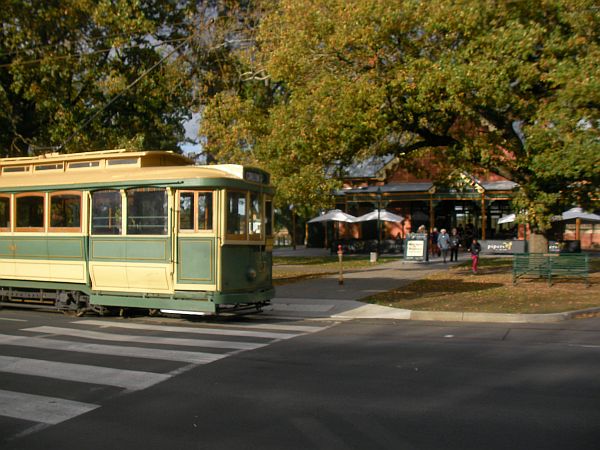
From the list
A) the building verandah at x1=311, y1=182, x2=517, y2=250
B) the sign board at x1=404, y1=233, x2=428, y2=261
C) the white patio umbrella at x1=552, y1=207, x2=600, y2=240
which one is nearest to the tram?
the sign board at x1=404, y1=233, x2=428, y2=261

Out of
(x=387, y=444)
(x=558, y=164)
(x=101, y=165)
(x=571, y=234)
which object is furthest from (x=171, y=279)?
(x=571, y=234)

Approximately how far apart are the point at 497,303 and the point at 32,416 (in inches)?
443

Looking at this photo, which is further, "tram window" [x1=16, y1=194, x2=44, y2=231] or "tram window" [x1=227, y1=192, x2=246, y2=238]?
"tram window" [x1=16, y1=194, x2=44, y2=231]

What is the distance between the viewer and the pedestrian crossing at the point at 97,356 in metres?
6.69

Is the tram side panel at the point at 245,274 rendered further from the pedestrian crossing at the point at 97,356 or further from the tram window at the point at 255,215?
the pedestrian crossing at the point at 97,356

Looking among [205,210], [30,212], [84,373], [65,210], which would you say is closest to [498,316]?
[205,210]

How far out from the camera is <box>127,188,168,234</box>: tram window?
1209 cm

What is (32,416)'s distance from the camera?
6227 millimetres

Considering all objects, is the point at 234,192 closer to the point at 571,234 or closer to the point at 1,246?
the point at 1,246

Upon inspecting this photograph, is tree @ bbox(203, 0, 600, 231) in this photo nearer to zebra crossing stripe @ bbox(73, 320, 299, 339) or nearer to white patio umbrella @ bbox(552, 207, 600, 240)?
zebra crossing stripe @ bbox(73, 320, 299, 339)

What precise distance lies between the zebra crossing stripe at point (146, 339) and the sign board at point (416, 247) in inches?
712

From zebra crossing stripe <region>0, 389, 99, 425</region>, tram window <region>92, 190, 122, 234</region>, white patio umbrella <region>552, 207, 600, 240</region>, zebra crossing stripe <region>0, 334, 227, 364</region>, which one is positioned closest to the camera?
zebra crossing stripe <region>0, 389, 99, 425</region>

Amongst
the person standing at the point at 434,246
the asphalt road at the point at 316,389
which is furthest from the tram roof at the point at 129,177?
the person standing at the point at 434,246

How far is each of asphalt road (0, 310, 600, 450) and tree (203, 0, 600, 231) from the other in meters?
6.35
